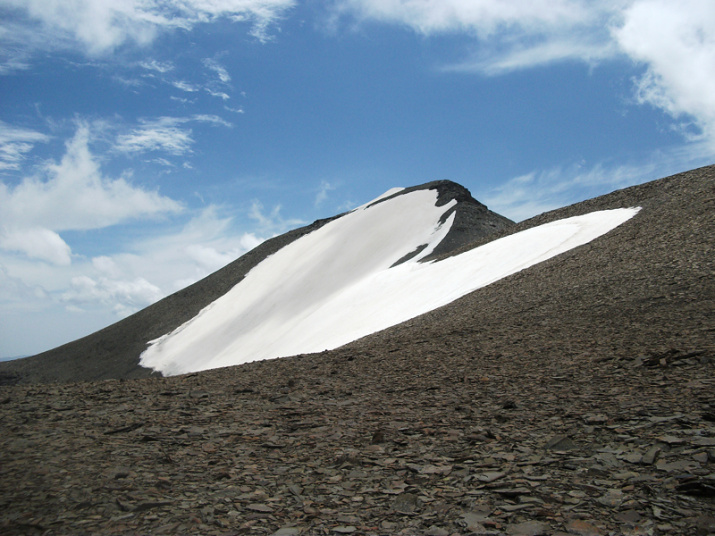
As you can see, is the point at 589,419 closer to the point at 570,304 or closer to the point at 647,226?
the point at 570,304

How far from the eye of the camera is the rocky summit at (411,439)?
163 inches

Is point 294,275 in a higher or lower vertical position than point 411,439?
higher

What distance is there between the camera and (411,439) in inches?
227

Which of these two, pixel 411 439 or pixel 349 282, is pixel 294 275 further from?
pixel 411 439

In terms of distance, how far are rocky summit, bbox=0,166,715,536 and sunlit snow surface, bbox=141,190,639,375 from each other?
877cm

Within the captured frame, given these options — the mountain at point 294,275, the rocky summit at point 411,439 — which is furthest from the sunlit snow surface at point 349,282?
the rocky summit at point 411,439

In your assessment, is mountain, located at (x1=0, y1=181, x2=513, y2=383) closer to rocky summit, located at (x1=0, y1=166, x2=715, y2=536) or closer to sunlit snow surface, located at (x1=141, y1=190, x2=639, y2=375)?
sunlit snow surface, located at (x1=141, y1=190, x2=639, y2=375)

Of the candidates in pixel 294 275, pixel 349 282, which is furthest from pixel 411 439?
pixel 294 275

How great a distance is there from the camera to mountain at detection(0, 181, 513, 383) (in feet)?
113

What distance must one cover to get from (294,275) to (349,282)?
602 cm

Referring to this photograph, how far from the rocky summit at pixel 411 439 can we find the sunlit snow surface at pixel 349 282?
8.77 metres

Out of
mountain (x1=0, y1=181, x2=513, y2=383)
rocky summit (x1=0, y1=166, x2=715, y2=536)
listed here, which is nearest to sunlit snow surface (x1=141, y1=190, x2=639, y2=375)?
mountain (x1=0, y1=181, x2=513, y2=383)

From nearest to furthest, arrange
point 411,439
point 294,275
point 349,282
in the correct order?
1. point 411,439
2. point 349,282
3. point 294,275

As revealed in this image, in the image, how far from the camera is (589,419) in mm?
5699
